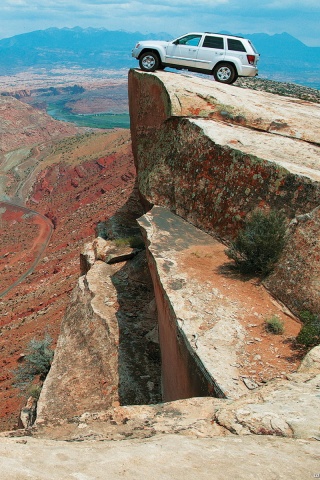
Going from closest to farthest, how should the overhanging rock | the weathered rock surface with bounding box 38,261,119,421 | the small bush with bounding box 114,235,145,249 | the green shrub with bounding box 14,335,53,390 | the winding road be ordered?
the overhanging rock < the weathered rock surface with bounding box 38,261,119,421 < the green shrub with bounding box 14,335,53,390 < the small bush with bounding box 114,235,145,249 < the winding road

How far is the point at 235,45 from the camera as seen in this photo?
51.9 ft

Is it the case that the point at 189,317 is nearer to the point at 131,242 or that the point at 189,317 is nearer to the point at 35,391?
the point at 35,391

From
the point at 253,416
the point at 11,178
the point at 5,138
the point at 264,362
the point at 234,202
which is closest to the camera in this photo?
the point at 253,416

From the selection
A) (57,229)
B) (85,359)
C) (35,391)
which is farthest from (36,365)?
(57,229)

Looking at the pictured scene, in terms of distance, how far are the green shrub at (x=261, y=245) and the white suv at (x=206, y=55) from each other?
829 cm

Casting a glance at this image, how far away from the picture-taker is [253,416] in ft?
16.7

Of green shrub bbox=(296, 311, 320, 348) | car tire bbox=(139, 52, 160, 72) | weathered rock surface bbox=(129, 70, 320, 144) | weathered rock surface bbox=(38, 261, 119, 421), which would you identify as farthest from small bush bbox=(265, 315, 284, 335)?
car tire bbox=(139, 52, 160, 72)

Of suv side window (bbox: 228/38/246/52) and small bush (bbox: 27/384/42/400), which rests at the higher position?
suv side window (bbox: 228/38/246/52)

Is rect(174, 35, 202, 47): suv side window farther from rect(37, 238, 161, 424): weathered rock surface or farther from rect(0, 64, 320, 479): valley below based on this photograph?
rect(37, 238, 161, 424): weathered rock surface

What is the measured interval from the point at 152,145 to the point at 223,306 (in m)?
7.48

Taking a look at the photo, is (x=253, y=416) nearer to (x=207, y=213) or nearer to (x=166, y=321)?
(x=166, y=321)

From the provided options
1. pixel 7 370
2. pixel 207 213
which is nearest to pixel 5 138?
pixel 7 370

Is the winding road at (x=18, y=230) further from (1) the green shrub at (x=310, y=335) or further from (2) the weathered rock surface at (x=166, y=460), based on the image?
(2) the weathered rock surface at (x=166, y=460)

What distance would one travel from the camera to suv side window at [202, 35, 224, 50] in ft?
51.9
